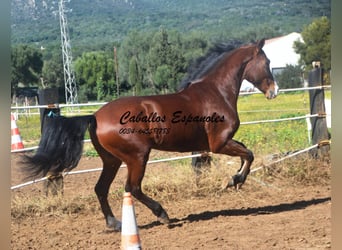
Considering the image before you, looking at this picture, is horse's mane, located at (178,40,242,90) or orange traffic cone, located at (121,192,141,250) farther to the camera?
horse's mane, located at (178,40,242,90)

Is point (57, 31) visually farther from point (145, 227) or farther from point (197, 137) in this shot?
point (145, 227)

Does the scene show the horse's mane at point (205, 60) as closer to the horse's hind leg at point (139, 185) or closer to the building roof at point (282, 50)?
the building roof at point (282, 50)

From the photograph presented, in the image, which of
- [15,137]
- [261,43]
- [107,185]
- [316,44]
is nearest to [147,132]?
[107,185]

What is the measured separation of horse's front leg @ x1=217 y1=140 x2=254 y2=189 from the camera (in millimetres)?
4578

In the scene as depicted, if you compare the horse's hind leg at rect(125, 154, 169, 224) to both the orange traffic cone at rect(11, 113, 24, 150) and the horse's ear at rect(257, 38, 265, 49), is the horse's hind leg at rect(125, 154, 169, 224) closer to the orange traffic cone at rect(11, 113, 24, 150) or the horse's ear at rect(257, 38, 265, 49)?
the orange traffic cone at rect(11, 113, 24, 150)

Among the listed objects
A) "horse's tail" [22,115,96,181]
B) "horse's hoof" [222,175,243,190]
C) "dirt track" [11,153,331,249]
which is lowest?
"dirt track" [11,153,331,249]

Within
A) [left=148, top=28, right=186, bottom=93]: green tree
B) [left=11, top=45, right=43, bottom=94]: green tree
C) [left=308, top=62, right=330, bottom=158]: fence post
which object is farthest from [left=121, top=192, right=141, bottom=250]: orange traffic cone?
[left=308, top=62, right=330, bottom=158]: fence post

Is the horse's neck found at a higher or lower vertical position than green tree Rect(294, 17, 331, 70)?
lower

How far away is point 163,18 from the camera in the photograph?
452 centimetres

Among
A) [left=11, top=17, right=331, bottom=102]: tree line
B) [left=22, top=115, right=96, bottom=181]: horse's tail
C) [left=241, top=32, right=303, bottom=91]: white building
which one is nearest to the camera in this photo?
[left=22, top=115, right=96, bottom=181]: horse's tail

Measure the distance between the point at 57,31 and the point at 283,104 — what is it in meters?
1.85

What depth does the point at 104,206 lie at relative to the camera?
4.53 metres

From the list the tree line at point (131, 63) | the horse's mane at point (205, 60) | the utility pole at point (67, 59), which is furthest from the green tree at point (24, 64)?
the horse's mane at point (205, 60)

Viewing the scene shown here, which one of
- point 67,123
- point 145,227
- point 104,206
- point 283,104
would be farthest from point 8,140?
→ point 283,104
